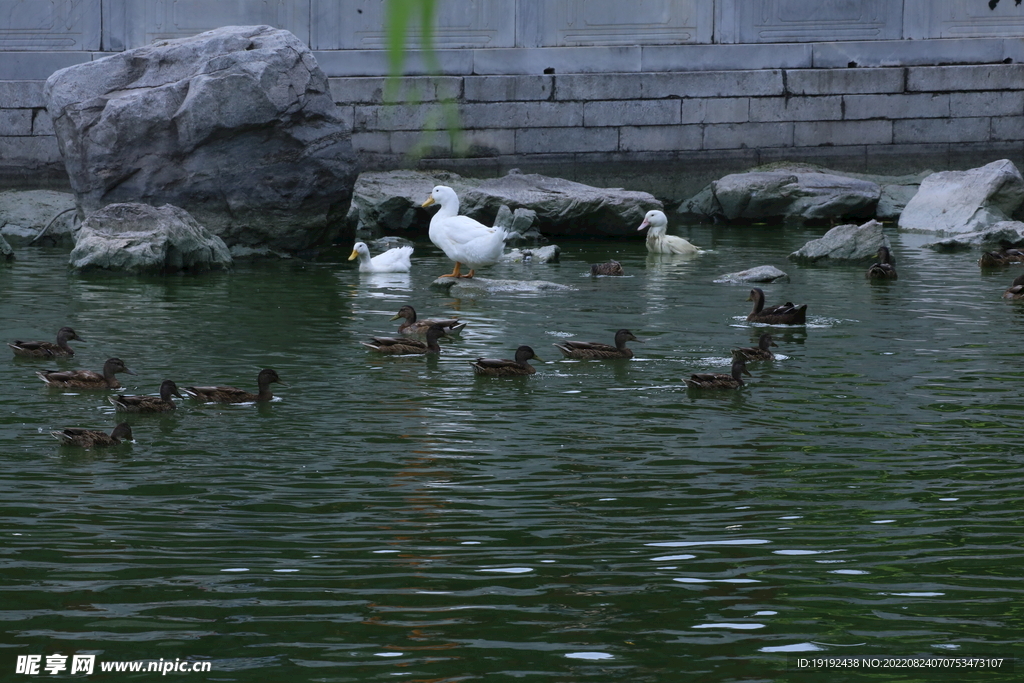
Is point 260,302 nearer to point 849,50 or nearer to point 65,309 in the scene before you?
point 65,309

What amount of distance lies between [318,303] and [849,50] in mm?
13058

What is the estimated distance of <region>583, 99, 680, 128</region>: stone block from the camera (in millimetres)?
24734

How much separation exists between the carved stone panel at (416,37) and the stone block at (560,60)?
0.25 m

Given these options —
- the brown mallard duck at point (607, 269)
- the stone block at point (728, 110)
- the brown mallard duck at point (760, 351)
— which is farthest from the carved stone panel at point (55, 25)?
the brown mallard duck at point (760, 351)

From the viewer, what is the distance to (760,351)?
11891mm

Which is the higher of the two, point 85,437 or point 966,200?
point 966,200

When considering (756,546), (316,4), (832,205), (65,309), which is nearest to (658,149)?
(832,205)

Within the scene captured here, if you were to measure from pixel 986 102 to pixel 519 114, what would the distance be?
8.20m

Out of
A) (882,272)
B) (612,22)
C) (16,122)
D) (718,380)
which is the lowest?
(718,380)

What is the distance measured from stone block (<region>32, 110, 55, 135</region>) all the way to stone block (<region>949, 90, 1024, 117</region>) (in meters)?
15.4

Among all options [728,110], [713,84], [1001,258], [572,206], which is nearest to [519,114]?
[572,206]

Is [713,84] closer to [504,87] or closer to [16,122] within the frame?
[504,87]

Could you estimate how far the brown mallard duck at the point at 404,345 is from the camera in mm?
12297

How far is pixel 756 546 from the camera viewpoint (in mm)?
6758
